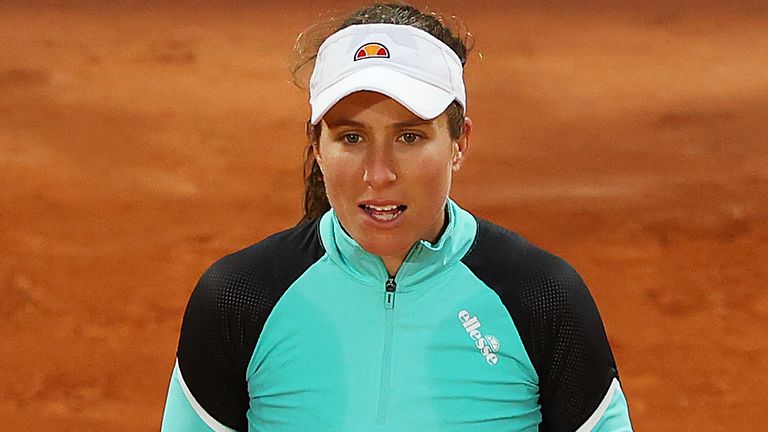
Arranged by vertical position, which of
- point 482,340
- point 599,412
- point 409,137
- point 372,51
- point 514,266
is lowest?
point 599,412

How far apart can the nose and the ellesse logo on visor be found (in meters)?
0.13

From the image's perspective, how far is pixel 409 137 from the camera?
5.42ft

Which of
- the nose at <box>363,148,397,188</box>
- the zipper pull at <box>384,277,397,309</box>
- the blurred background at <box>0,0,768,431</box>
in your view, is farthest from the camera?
the blurred background at <box>0,0,768,431</box>

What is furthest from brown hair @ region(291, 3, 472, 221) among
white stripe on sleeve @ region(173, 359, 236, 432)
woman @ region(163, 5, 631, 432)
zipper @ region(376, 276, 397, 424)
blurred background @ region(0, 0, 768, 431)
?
blurred background @ region(0, 0, 768, 431)

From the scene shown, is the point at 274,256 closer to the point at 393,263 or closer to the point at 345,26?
the point at 393,263

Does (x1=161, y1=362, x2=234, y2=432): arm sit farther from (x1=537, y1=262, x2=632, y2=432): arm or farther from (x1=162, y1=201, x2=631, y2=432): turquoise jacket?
(x1=537, y1=262, x2=632, y2=432): arm

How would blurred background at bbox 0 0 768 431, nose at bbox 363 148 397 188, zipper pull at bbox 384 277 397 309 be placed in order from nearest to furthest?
nose at bbox 363 148 397 188 → zipper pull at bbox 384 277 397 309 → blurred background at bbox 0 0 768 431

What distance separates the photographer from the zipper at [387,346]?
5.49ft

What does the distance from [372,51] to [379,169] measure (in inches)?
6.8

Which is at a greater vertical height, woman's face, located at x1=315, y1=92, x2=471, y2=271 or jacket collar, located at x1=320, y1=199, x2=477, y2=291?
woman's face, located at x1=315, y1=92, x2=471, y2=271

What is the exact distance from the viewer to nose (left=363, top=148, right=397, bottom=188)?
63.1 inches

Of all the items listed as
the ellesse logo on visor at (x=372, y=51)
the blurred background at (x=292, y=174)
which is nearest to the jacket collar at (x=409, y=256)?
the ellesse logo on visor at (x=372, y=51)

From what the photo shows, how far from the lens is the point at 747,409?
3471 millimetres

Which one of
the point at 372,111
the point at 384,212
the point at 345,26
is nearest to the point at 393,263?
the point at 384,212
